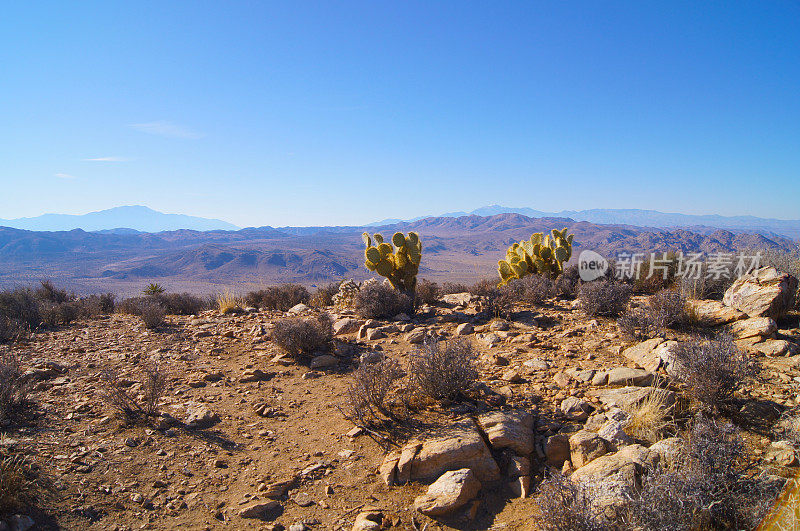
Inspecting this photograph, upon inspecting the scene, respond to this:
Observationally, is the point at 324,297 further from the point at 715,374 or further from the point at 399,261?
the point at 715,374

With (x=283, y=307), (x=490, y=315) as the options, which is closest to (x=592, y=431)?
(x=490, y=315)

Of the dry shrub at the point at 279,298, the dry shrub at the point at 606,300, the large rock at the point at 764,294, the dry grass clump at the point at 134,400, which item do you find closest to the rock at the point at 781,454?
the large rock at the point at 764,294

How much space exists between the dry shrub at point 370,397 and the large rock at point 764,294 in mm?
6031

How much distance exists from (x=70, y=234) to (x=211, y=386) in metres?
164

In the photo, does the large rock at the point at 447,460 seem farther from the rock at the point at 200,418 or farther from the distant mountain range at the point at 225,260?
the distant mountain range at the point at 225,260

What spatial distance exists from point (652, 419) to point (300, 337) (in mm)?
5185

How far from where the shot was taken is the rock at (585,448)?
3.53 meters

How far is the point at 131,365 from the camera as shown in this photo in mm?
6531

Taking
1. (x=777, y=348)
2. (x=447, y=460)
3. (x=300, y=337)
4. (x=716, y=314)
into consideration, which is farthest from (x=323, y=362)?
(x=716, y=314)

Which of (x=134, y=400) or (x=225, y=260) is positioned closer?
(x=134, y=400)

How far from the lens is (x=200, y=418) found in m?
4.68

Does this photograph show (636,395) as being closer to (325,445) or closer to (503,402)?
(503,402)

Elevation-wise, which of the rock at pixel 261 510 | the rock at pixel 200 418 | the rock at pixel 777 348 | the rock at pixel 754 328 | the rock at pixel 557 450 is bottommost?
the rock at pixel 261 510

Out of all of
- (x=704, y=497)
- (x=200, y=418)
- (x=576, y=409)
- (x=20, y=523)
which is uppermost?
(x=704, y=497)
